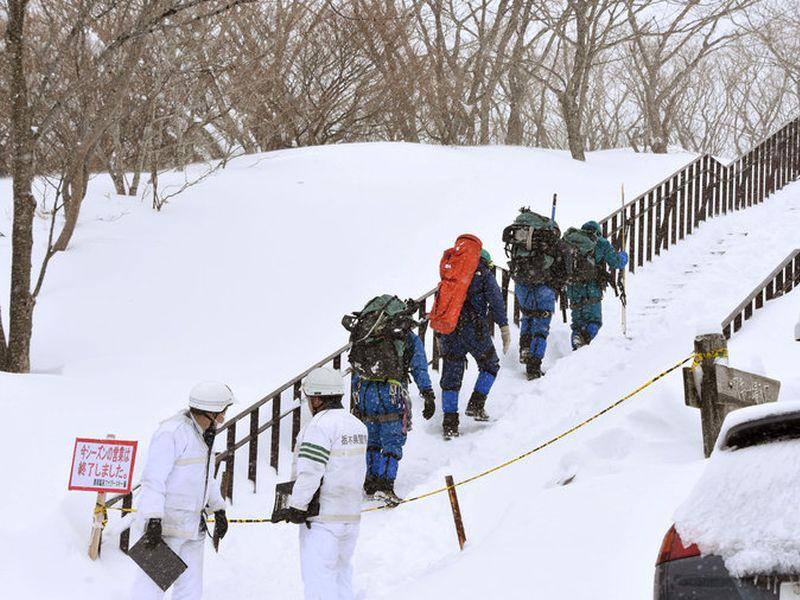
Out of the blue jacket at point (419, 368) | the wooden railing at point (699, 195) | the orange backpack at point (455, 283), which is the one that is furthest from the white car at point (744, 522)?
the wooden railing at point (699, 195)

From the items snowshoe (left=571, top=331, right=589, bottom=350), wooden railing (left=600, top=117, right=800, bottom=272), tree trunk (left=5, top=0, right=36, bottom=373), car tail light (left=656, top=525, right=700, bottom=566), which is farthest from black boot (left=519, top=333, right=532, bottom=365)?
car tail light (left=656, top=525, right=700, bottom=566)

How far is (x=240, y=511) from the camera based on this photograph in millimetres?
7332

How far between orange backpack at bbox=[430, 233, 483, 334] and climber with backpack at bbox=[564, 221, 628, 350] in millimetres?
1585

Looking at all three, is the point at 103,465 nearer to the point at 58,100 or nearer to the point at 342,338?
the point at 58,100

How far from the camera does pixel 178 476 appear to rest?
5.05 m

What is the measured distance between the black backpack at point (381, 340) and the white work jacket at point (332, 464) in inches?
69.6

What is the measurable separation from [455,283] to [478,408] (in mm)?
1182

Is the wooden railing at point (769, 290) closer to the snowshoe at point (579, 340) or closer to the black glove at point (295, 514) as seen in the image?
the snowshoe at point (579, 340)

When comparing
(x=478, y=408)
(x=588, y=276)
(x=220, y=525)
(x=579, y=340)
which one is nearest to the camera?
(x=220, y=525)

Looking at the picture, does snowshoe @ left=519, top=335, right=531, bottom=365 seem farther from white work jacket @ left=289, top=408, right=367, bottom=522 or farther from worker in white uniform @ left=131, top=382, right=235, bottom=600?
worker in white uniform @ left=131, top=382, right=235, bottom=600

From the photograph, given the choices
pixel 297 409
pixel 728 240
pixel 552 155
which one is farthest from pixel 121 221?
pixel 552 155

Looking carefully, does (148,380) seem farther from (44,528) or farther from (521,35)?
(521,35)

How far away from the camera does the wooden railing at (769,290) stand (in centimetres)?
773

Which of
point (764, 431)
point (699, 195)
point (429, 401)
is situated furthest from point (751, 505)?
point (699, 195)
